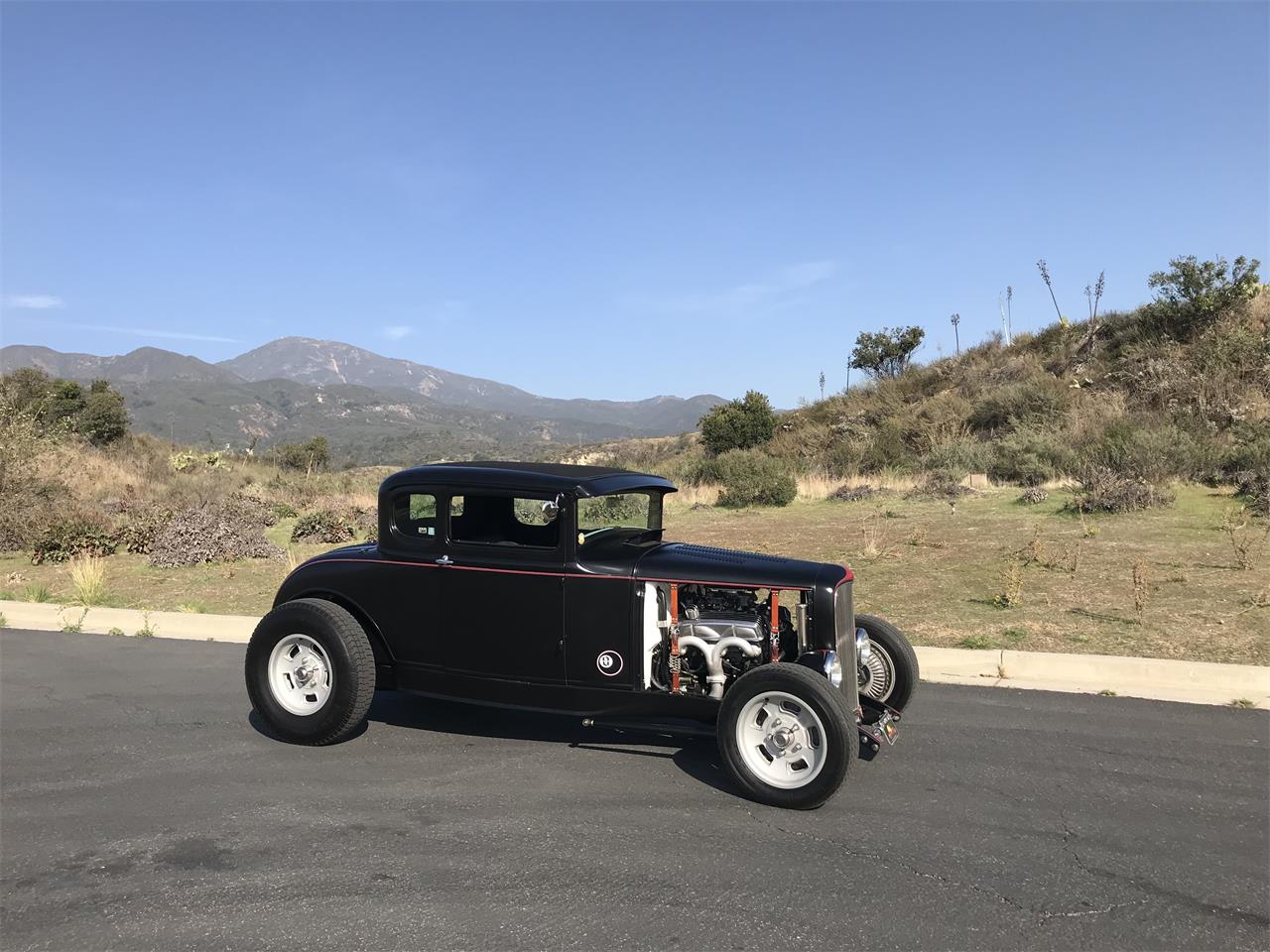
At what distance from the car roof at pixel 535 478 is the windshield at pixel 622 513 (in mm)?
111

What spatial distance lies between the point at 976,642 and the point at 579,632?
4323mm

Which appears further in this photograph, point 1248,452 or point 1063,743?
point 1248,452

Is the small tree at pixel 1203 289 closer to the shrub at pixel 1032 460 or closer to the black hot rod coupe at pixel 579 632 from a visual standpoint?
the shrub at pixel 1032 460

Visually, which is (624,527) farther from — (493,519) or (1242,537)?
(1242,537)

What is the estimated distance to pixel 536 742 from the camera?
5.35m

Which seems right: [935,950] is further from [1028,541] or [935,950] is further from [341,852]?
[1028,541]

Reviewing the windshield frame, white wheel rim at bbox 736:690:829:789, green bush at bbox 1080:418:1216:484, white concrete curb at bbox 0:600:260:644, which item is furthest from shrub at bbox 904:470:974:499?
white wheel rim at bbox 736:690:829:789

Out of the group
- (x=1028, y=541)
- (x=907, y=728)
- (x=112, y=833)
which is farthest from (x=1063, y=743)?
(x=1028, y=541)

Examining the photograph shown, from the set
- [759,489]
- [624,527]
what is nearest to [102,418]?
[759,489]

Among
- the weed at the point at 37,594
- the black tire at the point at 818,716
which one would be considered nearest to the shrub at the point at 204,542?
the weed at the point at 37,594

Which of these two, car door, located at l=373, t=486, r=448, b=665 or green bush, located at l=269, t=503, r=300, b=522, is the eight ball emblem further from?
green bush, located at l=269, t=503, r=300, b=522

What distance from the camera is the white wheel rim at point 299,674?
Result: 17.6 ft

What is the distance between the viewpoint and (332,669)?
5.18 m

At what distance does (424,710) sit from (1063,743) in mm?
4372
